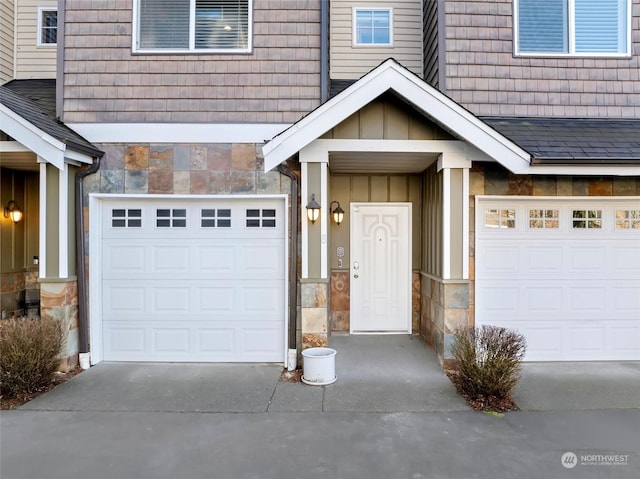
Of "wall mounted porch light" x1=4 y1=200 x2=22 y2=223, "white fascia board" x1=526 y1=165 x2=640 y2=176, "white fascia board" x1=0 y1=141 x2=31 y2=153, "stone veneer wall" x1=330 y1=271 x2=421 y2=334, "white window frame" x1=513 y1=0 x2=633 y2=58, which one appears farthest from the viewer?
"stone veneer wall" x1=330 y1=271 x2=421 y2=334

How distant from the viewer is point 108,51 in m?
5.54

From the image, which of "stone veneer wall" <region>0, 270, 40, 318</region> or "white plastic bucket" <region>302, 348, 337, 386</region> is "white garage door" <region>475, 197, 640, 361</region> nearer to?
"white plastic bucket" <region>302, 348, 337, 386</region>

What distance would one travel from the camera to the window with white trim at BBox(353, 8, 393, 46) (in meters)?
7.54

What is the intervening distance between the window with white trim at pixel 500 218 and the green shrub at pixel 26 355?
551 cm

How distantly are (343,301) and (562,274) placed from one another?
3077 mm

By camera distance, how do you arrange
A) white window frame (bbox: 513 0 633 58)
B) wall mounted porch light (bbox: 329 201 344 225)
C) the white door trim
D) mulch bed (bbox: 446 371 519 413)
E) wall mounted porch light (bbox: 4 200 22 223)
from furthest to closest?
wall mounted porch light (bbox: 329 201 344 225) < wall mounted porch light (bbox: 4 200 22 223) < white window frame (bbox: 513 0 633 58) < the white door trim < mulch bed (bbox: 446 371 519 413)

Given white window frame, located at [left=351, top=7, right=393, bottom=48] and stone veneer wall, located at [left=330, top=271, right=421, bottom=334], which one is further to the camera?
white window frame, located at [left=351, top=7, right=393, bottom=48]

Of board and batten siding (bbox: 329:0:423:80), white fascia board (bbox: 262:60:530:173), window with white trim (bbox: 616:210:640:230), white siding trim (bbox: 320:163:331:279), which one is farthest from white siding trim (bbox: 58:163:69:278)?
window with white trim (bbox: 616:210:640:230)

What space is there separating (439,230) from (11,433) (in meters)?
5.01

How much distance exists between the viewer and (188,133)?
5.43m

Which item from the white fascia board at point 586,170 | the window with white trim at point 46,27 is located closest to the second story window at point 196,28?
the window with white trim at point 46,27

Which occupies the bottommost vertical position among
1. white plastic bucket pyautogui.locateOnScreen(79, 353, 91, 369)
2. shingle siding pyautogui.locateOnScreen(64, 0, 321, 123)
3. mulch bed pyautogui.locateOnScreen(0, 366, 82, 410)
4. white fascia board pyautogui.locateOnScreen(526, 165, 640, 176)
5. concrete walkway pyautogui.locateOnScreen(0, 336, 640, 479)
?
concrete walkway pyautogui.locateOnScreen(0, 336, 640, 479)

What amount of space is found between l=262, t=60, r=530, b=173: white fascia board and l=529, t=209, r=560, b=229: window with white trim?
3.23ft

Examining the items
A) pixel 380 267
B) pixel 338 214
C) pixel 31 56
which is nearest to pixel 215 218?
pixel 338 214
